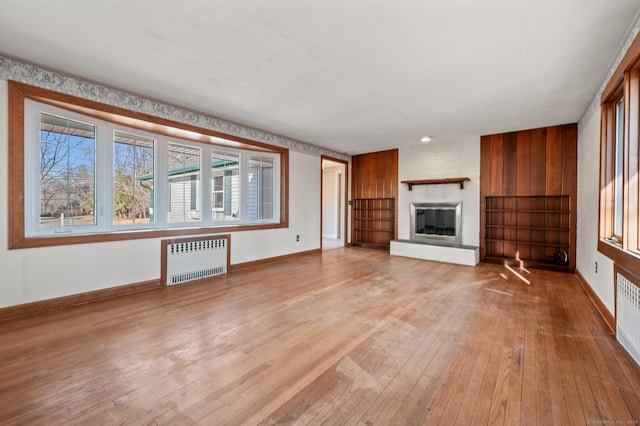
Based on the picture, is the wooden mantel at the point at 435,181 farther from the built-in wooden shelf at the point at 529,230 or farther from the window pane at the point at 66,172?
the window pane at the point at 66,172

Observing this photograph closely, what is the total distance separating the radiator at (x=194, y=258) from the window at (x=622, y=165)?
4.66 m

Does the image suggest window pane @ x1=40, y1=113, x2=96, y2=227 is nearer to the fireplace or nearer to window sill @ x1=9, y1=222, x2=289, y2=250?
window sill @ x1=9, y1=222, x2=289, y2=250

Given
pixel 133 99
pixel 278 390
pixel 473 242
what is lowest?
pixel 278 390

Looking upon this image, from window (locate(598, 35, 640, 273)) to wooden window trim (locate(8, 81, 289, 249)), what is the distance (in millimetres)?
4682

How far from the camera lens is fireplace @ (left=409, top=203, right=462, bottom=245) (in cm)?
587

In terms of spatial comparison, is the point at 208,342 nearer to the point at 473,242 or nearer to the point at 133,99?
the point at 133,99

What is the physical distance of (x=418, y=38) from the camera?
229 cm

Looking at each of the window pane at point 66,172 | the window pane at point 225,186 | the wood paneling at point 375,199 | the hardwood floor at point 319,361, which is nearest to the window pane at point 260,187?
the window pane at point 225,186

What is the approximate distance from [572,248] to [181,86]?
642 cm

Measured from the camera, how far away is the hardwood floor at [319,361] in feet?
4.99

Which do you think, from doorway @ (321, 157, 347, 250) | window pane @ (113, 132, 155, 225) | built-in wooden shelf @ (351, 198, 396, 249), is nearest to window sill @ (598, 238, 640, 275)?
built-in wooden shelf @ (351, 198, 396, 249)

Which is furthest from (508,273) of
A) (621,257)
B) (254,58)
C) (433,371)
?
(254,58)

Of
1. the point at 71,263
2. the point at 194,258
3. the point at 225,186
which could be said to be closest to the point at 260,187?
the point at 225,186

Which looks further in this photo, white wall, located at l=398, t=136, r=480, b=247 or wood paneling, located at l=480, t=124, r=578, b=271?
white wall, located at l=398, t=136, r=480, b=247
